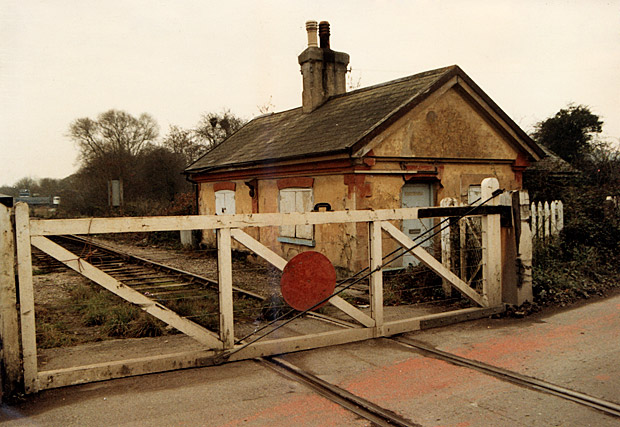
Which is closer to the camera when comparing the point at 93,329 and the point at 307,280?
the point at 307,280

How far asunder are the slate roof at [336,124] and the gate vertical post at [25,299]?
7.07 metres

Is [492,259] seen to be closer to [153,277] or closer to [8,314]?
[8,314]

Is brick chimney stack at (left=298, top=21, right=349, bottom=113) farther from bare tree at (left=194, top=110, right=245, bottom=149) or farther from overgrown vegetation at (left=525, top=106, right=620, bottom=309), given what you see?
bare tree at (left=194, top=110, right=245, bottom=149)

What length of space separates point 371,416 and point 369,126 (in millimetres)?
8026

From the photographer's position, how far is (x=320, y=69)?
1587 cm

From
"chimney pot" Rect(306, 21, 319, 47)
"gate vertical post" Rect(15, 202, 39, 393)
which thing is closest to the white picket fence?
"chimney pot" Rect(306, 21, 319, 47)

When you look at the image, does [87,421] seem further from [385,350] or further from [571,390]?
[571,390]

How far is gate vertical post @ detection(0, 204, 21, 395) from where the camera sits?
14.6 ft

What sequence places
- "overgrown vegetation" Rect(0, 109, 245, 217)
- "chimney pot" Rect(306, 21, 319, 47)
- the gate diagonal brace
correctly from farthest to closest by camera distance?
"overgrown vegetation" Rect(0, 109, 245, 217), "chimney pot" Rect(306, 21, 319, 47), the gate diagonal brace

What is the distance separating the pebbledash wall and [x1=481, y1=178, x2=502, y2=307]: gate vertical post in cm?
340

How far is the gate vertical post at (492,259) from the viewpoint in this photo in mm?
7266

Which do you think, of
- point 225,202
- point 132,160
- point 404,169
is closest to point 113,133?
point 132,160

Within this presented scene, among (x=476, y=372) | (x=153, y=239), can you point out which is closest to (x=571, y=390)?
(x=476, y=372)

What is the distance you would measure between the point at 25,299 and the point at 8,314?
18 cm
